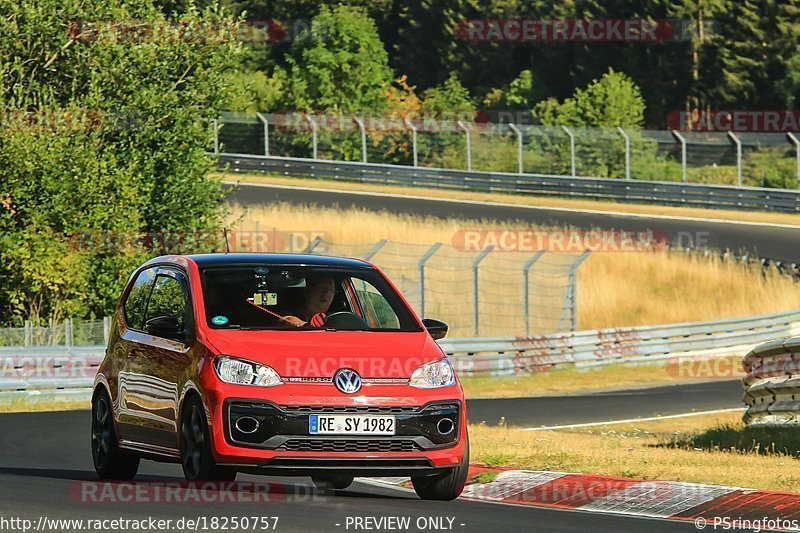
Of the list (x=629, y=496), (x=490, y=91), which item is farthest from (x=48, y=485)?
(x=490, y=91)

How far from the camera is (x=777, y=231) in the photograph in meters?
44.3

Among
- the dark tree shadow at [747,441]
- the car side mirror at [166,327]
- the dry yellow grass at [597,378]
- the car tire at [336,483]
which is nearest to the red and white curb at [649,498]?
the car tire at [336,483]

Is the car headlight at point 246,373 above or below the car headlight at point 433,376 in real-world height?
above

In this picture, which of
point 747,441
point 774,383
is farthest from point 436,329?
point 747,441

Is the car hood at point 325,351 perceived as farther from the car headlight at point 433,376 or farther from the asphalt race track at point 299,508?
the asphalt race track at point 299,508

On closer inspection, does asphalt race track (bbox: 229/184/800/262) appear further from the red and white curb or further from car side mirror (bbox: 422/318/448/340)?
car side mirror (bbox: 422/318/448/340)

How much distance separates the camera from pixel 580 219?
46.4m

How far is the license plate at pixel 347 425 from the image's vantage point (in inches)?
385

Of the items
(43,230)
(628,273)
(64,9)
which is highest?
(64,9)

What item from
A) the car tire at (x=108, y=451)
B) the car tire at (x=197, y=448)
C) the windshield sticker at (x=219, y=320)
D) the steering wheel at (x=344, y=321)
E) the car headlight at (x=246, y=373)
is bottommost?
the car tire at (x=108, y=451)

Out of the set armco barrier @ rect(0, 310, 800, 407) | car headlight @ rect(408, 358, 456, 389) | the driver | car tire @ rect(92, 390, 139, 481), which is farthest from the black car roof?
armco barrier @ rect(0, 310, 800, 407)

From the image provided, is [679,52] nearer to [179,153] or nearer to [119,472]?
[179,153]

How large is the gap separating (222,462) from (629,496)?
2903mm

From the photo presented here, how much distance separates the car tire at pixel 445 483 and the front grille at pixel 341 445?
0.62 metres
